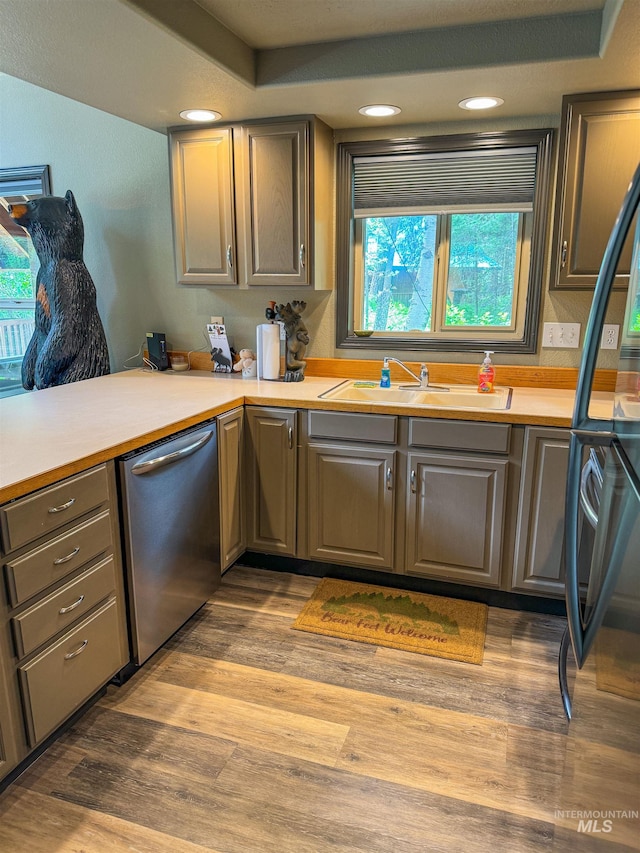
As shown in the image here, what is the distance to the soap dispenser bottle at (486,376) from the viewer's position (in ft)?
9.02

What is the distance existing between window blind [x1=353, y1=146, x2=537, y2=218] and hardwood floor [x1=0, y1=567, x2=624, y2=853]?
196cm

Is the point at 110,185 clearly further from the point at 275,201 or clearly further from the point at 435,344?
the point at 435,344

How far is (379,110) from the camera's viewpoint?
260 cm

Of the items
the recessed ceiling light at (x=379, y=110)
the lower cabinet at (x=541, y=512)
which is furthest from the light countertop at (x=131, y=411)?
the recessed ceiling light at (x=379, y=110)

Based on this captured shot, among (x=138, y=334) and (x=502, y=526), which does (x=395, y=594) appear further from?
(x=138, y=334)

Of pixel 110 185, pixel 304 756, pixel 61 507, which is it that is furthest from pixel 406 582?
pixel 110 185

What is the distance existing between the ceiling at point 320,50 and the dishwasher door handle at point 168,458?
4.35ft

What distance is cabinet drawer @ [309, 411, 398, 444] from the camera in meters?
2.52

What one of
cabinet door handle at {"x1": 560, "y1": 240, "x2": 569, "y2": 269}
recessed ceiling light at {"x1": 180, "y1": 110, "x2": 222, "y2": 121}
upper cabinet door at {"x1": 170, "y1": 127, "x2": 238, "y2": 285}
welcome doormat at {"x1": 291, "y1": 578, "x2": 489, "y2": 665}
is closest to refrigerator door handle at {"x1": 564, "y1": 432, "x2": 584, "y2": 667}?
welcome doormat at {"x1": 291, "y1": 578, "x2": 489, "y2": 665}

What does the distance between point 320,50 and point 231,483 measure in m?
1.77

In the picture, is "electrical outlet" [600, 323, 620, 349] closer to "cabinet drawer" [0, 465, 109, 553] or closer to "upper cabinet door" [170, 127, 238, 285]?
"upper cabinet door" [170, 127, 238, 285]

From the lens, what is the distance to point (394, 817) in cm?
156

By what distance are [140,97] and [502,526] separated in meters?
2.30

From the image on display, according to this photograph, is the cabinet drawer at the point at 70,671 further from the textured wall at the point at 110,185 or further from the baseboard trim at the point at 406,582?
the textured wall at the point at 110,185
